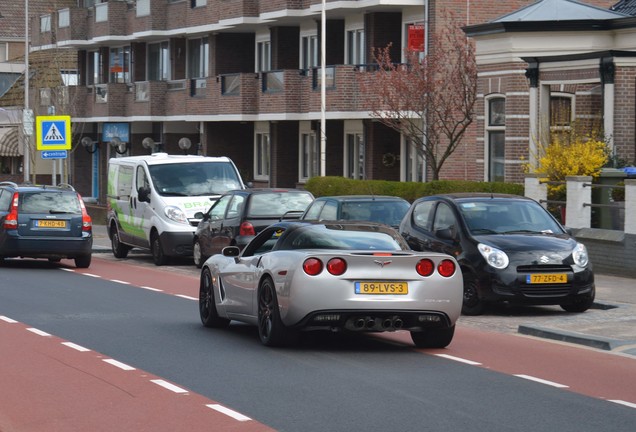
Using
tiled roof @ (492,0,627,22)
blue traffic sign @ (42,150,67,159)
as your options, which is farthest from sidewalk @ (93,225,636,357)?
blue traffic sign @ (42,150,67,159)

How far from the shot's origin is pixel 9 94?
241ft

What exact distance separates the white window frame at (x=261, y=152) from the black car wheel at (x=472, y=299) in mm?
32293

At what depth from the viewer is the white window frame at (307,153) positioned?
47.8 m

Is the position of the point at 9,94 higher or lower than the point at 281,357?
higher

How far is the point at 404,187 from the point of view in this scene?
3362cm

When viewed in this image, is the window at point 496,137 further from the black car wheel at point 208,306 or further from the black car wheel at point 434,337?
the black car wheel at point 434,337

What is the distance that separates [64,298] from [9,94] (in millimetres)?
54359

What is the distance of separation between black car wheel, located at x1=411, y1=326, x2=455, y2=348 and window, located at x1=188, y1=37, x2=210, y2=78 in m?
39.1

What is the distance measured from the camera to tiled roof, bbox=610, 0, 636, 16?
116 ft

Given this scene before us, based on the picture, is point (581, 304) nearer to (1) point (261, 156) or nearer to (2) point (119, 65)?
(1) point (261, 156)

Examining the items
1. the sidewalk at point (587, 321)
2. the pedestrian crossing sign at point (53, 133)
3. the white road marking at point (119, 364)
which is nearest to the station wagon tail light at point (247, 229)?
the sidewalk at point (587, 321)

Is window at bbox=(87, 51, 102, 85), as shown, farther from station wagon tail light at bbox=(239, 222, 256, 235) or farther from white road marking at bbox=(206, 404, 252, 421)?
white road marking at bbox=(206, 404, 252, 421)

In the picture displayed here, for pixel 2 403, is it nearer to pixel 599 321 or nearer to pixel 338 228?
pixel 338 228

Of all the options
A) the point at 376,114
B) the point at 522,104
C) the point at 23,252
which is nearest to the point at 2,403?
the point at 23,252
